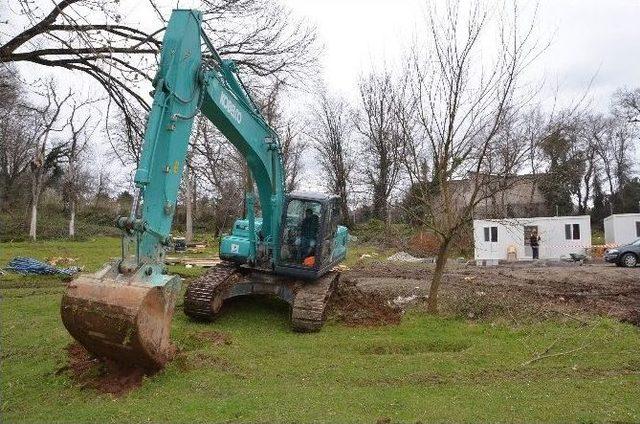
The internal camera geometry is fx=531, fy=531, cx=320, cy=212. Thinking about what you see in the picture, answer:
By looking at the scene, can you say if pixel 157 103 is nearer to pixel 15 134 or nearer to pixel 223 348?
pixel 223 348

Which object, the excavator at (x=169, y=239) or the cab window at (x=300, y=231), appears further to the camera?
the cab window at (x=300, y=231)

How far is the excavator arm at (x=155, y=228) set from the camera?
4996 millimetres

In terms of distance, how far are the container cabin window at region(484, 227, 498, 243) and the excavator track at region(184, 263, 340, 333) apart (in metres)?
17.9

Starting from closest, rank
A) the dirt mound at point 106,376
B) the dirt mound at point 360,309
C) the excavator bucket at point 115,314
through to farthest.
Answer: the excavator bucket at point 115,314, the dirt mound at point 106,376, the dirt mound at point 360,309

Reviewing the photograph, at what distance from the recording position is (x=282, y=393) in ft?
19.0

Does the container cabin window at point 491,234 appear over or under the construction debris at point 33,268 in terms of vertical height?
over

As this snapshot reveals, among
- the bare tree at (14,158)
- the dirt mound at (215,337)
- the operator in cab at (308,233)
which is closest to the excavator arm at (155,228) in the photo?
the dirt mound at (215,337)

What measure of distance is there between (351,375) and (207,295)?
11.1 ft

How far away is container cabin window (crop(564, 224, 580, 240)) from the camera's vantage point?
25.8 meters

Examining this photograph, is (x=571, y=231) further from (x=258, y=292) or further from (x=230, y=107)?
(x=230, y=107)

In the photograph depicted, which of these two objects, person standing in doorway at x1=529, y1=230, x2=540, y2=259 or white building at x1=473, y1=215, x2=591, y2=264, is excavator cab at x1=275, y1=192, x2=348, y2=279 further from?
person standing in doorway at x1=529, y1=230, x2=540, y2=259

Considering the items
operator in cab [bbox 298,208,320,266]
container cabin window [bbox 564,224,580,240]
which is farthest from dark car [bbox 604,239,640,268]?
operator in cab [bbox 298,208,320,266]

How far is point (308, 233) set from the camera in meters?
9.50

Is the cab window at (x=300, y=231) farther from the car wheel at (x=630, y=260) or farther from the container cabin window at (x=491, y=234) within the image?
the container cabin window at (x=491, y=234)
